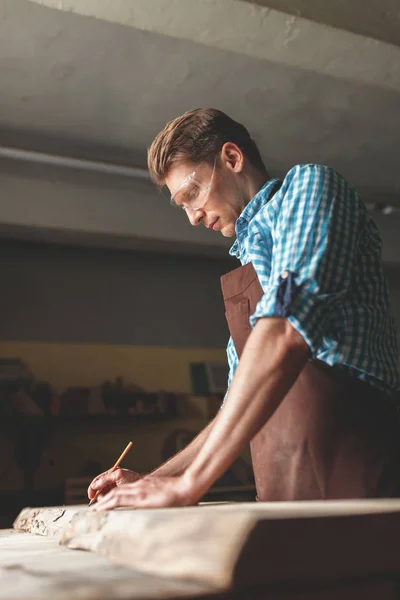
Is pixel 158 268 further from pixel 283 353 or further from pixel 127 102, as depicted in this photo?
pixel 283 353

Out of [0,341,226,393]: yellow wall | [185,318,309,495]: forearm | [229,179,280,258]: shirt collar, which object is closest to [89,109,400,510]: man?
[185,318,309,495]: forearm

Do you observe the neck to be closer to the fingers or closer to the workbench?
the fingers

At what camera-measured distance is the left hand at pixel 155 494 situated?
1.00 metres

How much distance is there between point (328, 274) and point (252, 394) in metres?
0.24

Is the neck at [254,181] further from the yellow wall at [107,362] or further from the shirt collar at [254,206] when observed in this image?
the yellow wall at [107,362]

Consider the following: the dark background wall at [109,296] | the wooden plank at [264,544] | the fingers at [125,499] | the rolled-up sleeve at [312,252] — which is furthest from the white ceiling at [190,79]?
the wooden plank at [264,544]

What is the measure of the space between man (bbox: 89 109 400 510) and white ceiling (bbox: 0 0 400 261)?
6.16ft

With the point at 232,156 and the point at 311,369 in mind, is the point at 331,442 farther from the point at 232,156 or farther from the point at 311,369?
the point at 232,156

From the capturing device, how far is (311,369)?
3.97 feet

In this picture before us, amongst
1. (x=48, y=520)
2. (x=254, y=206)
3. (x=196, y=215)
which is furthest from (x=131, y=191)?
(x=48, y=520)

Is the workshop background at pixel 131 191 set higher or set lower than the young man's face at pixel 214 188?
higher

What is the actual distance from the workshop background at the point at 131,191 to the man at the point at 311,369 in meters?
1.92

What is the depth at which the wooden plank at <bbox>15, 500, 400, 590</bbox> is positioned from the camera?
0.60 meters

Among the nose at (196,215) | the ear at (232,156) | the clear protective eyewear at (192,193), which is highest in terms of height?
the ear at (232,156)
